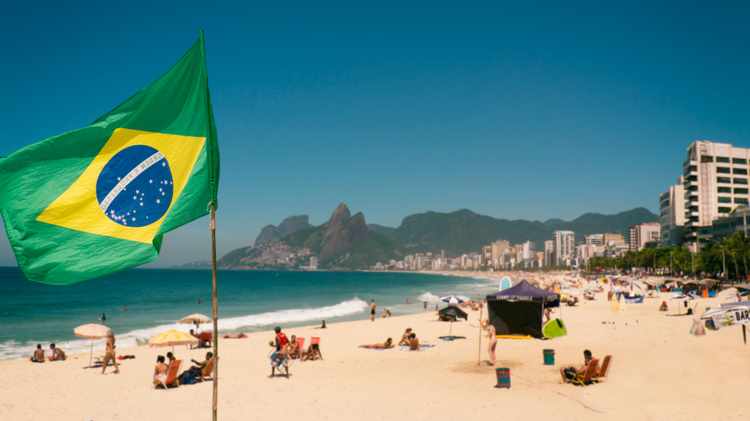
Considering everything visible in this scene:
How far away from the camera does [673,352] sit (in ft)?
63.8

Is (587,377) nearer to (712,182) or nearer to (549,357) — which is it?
(549,357)

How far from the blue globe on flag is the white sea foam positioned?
2111cm

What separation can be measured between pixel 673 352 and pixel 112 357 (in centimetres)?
1909

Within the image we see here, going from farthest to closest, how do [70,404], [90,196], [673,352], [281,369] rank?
[673,352]
[281,369]
[70,404]
[90,196]

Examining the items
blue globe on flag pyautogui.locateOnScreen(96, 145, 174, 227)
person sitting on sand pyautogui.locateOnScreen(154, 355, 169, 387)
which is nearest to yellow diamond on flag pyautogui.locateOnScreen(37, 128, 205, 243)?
blue globe on flag pyautogui.locateOnScreen(96, 145, 174, 227)

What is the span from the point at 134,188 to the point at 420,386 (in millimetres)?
11227

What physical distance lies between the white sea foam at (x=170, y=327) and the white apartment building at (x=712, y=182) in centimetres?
7911

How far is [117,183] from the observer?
512 centimetres

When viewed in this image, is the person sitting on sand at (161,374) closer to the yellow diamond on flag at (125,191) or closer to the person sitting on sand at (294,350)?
the person sitting on sand at (294,350)

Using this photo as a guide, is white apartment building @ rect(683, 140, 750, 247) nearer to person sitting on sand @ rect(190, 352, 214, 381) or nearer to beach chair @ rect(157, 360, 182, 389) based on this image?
person sitting on sand @ rect(190, 352, 214, 381)


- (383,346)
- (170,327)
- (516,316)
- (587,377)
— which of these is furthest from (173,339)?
(170,327)

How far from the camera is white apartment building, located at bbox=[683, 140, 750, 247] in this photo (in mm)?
109375

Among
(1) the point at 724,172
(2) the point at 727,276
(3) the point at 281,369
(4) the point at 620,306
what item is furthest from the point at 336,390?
(1) the point at 724,172

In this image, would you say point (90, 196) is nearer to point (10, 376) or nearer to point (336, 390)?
point (336, 390)
